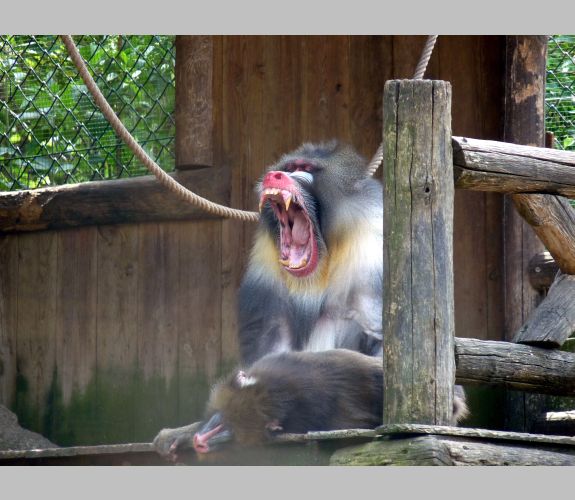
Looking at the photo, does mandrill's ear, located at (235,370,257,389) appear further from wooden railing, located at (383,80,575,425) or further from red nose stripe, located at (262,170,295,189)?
red nose stripe, located at (262,170,295,189)

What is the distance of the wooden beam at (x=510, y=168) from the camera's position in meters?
4.36

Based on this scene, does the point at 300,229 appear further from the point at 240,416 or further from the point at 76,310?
the point at 76,310

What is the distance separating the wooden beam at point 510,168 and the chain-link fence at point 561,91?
1.91 meters

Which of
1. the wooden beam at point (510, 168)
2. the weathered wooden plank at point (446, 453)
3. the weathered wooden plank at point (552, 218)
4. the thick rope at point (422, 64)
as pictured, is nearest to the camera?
the weathered wooden plank at point (446, 453)

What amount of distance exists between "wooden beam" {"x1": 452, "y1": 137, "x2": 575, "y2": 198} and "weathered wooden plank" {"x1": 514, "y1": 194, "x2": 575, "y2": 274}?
4 cm

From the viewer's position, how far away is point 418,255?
13.7 ft

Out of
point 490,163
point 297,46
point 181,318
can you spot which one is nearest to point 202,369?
point 181,318

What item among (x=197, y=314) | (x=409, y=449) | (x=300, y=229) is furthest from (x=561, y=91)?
(x=409, y=449)

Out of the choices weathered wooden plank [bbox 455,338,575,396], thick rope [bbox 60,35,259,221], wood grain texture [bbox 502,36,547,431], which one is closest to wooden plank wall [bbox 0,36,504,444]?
wood grain texture [bbox 502,36,547,431]

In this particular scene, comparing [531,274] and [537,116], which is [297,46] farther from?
[531,274]

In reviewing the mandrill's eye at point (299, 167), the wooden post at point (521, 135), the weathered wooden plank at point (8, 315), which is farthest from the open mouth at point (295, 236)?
the weathered wooden plank at point (8, 315)

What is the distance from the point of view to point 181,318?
22.7 ft

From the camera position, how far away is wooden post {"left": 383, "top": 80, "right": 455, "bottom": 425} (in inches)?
162

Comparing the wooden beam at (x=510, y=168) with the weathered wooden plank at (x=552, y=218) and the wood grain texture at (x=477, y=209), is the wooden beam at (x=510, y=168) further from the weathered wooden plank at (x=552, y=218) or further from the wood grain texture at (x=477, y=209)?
the wood grain texture at (x=477, y=209)
